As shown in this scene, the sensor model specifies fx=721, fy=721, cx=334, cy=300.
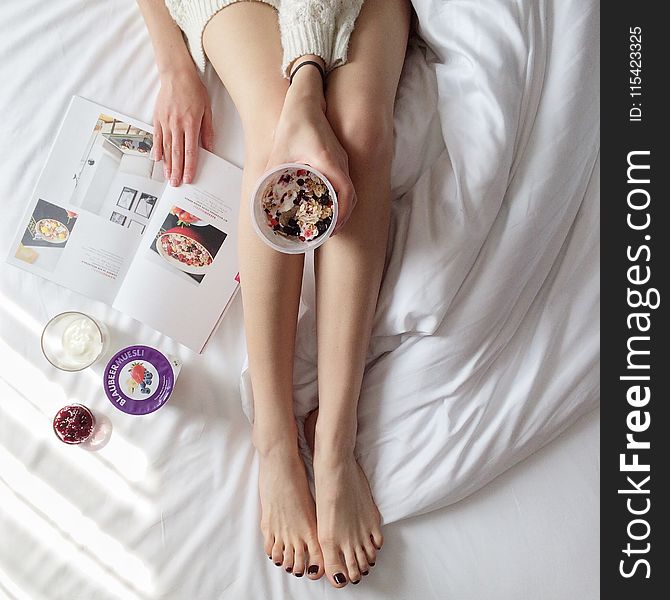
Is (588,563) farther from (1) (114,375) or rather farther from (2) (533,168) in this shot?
(1) (114,375)

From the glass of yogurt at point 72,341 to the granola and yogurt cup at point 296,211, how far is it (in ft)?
1.34

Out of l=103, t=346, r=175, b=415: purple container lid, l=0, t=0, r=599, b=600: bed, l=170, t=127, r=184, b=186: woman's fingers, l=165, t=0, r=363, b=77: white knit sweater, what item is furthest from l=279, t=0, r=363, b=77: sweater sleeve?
l=103, t=346, r=175, b=415: purple container lid

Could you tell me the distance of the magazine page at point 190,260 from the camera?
1112mm

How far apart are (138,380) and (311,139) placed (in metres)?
0.46

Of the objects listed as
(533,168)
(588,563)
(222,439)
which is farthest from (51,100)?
(588,563)

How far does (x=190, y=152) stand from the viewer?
112cm

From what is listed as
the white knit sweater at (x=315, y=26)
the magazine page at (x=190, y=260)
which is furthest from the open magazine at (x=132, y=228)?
the white knit sweater at (x=315, y=26)

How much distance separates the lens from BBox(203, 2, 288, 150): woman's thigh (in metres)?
0.98

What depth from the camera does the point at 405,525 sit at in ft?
3.50

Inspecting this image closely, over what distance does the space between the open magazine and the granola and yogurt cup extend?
0.95 feet

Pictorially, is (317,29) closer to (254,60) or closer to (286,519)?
(254,60)

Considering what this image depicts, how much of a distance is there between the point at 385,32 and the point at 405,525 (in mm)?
710

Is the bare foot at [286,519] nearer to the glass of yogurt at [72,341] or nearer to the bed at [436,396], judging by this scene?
the bed at [436,396]

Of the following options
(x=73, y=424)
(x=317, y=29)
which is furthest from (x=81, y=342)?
(x=317, y=29)
